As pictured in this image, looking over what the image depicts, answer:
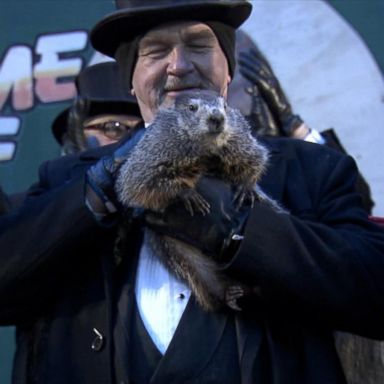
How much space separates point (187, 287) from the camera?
197 cm

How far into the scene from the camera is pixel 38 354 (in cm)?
204

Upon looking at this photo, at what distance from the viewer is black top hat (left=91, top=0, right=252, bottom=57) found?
2.23m

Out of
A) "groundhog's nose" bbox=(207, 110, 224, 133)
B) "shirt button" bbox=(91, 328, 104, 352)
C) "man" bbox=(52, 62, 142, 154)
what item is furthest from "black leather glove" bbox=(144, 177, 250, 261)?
"man" bbox=(52, 62, 142, 154)

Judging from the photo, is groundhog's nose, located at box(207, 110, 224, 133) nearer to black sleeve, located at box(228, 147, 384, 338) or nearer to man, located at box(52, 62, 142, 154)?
black sleeve, located at box(228, 147, 384, 338)

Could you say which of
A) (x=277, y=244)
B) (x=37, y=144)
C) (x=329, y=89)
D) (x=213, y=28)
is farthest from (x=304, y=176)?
(x=37, y=144)

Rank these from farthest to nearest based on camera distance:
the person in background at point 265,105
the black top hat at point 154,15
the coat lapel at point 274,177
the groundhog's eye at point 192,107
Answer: the person in background at point 265,105
the black top hat at point 154,15
the coat lapel at point 274,177
the groundhog's eye at point 192,107

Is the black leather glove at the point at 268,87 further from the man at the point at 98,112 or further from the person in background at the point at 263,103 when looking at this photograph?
the man at the point at 98,112

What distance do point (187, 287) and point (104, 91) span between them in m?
1.82

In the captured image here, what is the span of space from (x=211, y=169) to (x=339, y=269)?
350 mm

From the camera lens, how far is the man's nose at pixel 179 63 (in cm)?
218

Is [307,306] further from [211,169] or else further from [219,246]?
[211,169]

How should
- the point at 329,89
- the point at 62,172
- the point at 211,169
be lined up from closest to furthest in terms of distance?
the point at 211,169
the point at 62,172
the point at 329,89

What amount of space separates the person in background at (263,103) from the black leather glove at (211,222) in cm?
130

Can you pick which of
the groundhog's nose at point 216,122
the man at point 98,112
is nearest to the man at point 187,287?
the groundhog's nose at point 216,122
